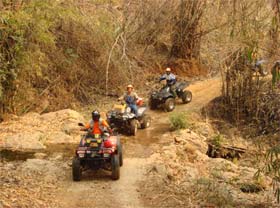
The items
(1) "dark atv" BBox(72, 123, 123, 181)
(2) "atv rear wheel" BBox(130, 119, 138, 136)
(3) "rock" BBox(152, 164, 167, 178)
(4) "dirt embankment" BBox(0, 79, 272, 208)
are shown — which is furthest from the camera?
(2) "atv rear wheel" BBox(130, 119, 138, 136)

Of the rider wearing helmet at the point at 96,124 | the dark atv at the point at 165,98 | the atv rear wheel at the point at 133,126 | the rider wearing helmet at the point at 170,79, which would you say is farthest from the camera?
the rider wearing helmet at the point at 170,79

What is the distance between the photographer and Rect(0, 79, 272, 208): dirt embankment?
376 inches

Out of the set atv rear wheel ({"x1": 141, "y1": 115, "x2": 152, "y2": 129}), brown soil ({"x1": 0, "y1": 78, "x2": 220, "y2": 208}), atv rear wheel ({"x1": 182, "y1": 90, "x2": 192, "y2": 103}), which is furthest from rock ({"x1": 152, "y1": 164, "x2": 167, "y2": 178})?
atv rear wheel ({"x1": 182, "y1": 90, "x2": 192, "y2": 103})

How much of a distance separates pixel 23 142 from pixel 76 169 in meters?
3.10

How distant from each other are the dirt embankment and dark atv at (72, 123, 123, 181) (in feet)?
0.82

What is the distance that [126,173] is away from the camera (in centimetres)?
1093

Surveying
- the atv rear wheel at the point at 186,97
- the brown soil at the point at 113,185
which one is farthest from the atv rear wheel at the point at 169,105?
the brown soil at the point at 113,185

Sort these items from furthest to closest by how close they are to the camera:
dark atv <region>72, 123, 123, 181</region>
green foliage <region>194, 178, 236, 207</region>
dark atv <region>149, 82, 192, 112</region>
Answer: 1. dark atv <region>149, 82, 192, 112</region>
2. dark atv <region>72, 123, 123, 181</region>
3. green foliage <region>194, 178, 236, 207</region>

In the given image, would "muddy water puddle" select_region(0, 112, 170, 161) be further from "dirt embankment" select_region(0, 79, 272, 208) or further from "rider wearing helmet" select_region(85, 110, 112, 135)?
"rider wearing helmet" select_region(85, 110, 112, 135)

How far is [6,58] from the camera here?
14328 millimetres

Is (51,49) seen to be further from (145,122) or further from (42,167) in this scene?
(42,167)

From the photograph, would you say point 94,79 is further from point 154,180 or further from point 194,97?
point 154,180

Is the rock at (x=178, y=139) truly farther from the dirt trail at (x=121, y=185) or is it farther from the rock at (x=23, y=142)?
the rock at (x=23, y=142)

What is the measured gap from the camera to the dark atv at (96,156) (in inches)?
401
